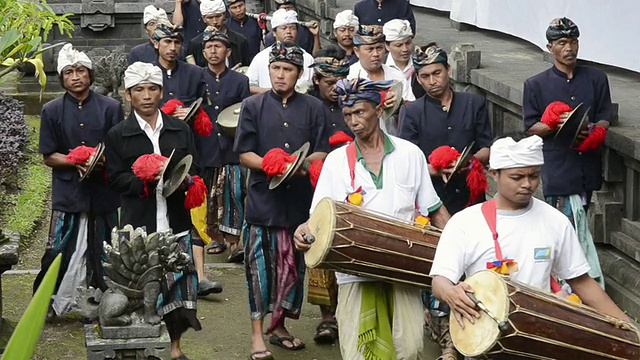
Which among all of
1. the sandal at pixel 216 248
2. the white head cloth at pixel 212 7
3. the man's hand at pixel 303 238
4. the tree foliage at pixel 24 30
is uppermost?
the tree foliage at pixel 24 30

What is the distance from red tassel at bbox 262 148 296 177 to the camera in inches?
293

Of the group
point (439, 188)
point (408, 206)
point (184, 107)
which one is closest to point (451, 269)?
point (408, 206)

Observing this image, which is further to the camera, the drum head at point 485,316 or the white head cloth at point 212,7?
the white head cloth at point 212,7

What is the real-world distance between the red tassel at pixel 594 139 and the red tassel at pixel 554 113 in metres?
0.22

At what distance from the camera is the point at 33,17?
5.02 m

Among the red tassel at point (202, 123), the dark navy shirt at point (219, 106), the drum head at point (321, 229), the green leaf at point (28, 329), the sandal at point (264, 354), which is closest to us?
the green leaf at point (28, 329)

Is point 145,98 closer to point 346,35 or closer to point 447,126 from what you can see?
point 447,126

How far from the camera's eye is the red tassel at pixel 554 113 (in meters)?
8.01

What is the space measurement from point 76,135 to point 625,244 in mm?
3695

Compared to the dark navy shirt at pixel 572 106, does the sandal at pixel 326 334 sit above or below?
below

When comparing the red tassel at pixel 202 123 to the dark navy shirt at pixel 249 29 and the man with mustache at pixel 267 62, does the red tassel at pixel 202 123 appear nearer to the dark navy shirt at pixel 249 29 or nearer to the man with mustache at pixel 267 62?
the man with mustache at pixel 267 62

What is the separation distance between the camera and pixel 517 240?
5.14 meters

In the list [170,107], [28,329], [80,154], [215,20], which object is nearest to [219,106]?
[170,107]

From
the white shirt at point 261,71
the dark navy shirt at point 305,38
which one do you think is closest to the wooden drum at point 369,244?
the white shirt at point 261,71
